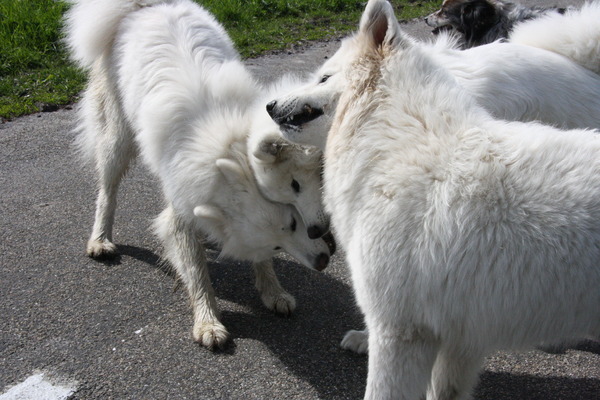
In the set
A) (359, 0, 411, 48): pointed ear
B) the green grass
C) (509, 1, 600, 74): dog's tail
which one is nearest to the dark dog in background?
(509, 1, 600, 74): dog's tail

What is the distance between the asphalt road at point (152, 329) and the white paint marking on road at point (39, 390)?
0.04 meters

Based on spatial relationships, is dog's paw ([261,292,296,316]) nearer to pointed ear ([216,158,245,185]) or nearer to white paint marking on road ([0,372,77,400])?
pointed ear ([216,158,245,185])

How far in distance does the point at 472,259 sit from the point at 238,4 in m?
8.31

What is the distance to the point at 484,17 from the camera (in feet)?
18.0

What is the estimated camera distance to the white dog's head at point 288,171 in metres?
3.34

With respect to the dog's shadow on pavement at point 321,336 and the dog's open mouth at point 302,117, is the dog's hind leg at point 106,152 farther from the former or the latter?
the dog's open mouth at point 302,117

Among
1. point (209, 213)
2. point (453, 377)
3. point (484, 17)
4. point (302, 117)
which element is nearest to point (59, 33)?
point (484, 17)

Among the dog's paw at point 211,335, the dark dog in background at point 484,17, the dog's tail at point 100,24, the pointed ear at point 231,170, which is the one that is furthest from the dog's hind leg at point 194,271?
the dark dog in background at point 484,17

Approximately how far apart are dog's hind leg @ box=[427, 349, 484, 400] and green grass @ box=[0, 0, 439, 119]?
5.25 metres

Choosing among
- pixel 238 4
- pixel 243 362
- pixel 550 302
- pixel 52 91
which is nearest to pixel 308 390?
pixel 243 362

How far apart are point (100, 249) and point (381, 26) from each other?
105 inches

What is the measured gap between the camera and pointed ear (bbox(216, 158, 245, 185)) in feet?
11.6

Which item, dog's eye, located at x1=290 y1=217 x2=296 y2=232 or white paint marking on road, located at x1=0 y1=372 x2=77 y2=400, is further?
dog's eye, located at x1=290 y1=217 x2=296 y2=232

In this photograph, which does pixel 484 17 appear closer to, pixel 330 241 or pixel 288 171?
pixel 330 241
